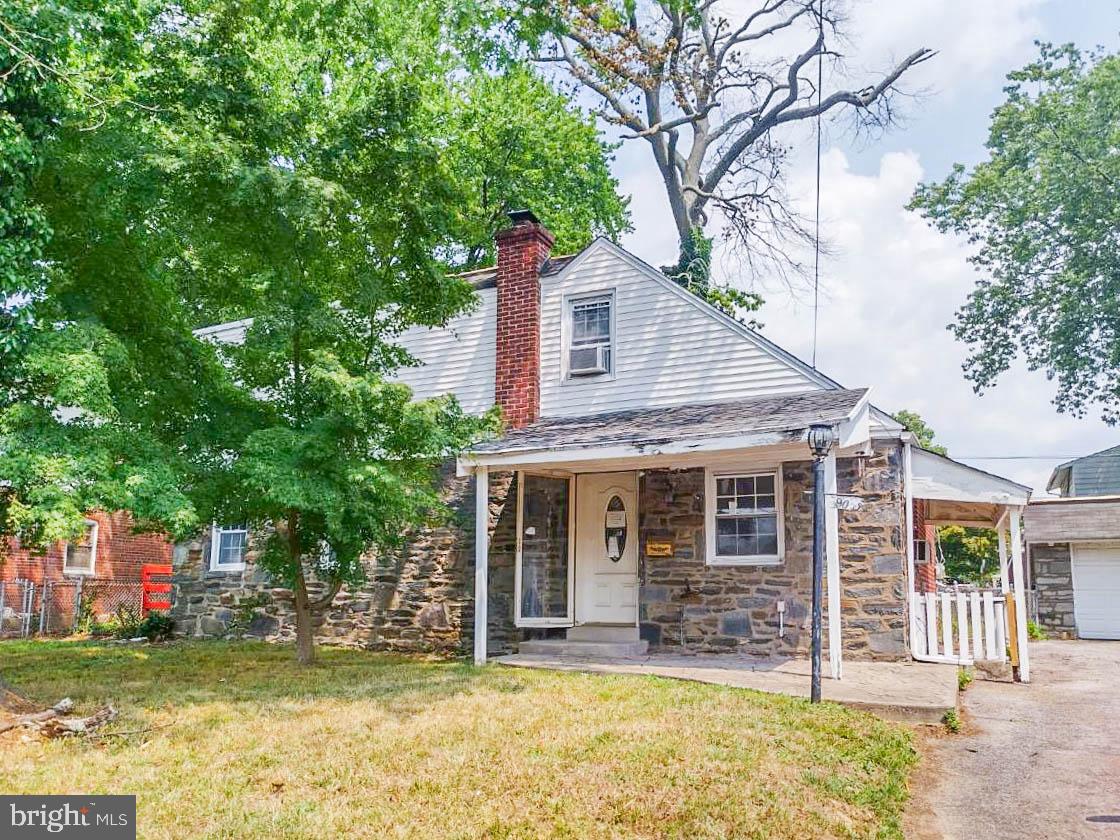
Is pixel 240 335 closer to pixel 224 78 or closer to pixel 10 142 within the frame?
pixel 224 78

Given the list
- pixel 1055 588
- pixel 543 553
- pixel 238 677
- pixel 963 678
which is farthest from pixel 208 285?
pixel 1055 588

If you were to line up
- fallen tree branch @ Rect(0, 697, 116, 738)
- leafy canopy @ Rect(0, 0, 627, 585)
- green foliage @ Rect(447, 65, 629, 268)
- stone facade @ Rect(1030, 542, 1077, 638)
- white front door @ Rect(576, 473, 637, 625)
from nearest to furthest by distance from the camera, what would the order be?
1. fallen tree branch @ Rect(0, 697, 116, 738)
2. leafy canopy @ Rect(0, 0, 627, 585)
3. white front door @ Rect(576, 473, 637, 625)
4. stone facade @ Rect(1030, 542, 1077, 638)
5. green foliage @ Rect(447, 65, 629, 268)

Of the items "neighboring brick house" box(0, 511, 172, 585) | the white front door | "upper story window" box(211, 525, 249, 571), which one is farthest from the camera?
"neighboring brick house" box(0, 511, 172, 585)

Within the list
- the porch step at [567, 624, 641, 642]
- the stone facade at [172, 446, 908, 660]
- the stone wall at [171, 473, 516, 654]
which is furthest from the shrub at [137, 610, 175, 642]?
the porch step at [567, 624, 641, 642]

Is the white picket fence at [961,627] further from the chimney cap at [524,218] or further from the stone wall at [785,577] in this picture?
the chimney cap at [524,218]

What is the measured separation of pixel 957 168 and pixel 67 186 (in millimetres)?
25978

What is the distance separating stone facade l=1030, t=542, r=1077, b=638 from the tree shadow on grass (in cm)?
1634

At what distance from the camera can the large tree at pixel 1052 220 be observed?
77.1ft

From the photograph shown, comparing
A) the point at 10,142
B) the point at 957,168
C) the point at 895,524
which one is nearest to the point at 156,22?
the point at 10,142

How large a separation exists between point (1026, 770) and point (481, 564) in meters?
6.08

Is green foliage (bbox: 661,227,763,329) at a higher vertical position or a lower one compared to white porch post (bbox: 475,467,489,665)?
higher

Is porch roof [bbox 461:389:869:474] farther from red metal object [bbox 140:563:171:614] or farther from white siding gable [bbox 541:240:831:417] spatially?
red metal object [bbox 140:563:171:614]

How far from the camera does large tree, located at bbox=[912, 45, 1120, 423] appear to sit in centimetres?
2350

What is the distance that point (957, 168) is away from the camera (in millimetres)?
26641
